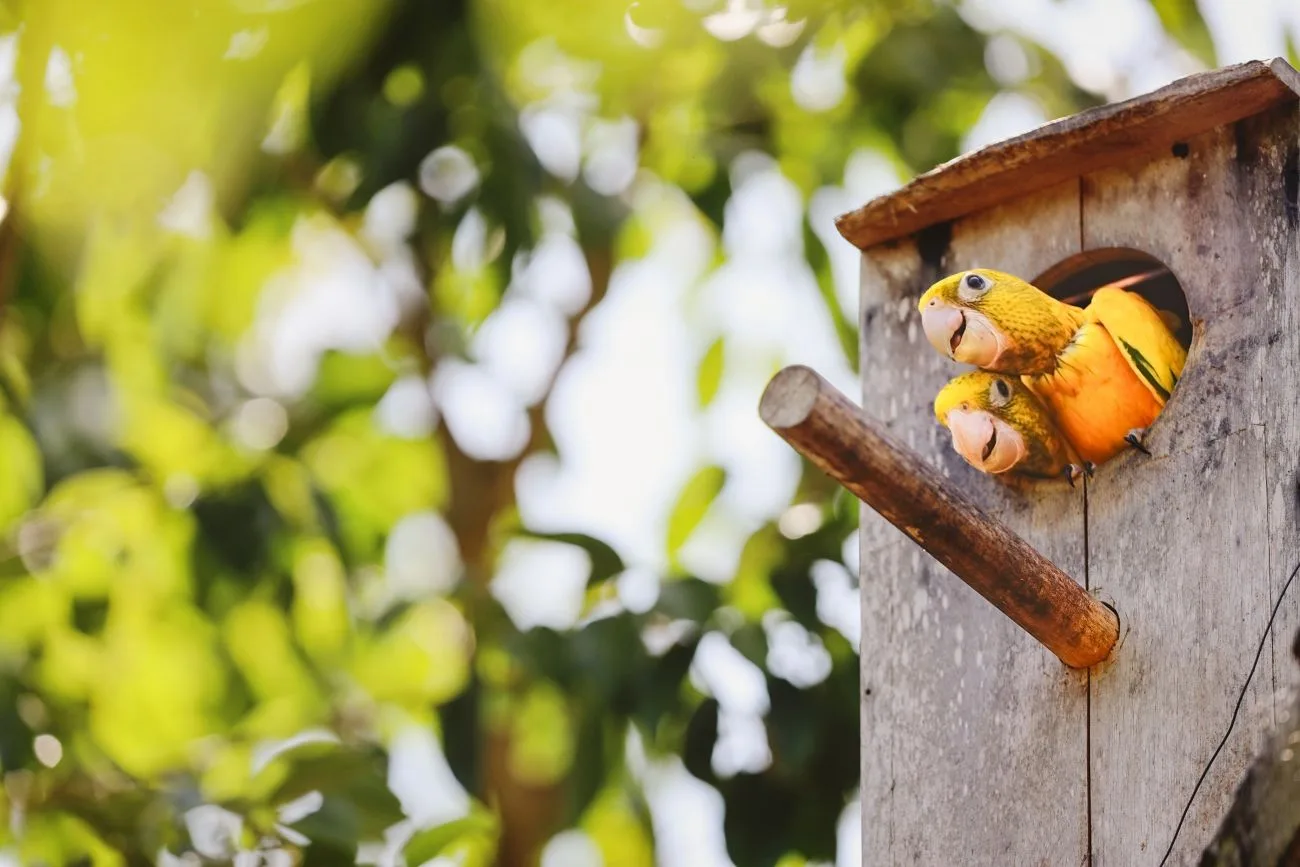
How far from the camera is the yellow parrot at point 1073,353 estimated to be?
1770 millimetres

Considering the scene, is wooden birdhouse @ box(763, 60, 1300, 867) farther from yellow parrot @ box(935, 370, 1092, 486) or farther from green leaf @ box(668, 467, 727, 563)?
green leaf @ box(668, 467, 727, 563)

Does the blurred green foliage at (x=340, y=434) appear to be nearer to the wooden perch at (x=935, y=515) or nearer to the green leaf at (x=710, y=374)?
the green leaf at (x=710, y=374)

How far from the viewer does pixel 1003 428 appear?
176 cm

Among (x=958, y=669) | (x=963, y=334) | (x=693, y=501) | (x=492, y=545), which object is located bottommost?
(x=492, y=545)

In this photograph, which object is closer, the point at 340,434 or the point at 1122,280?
the point at 1122,280

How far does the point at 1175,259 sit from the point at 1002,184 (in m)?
0.23

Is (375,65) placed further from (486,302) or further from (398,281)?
(398,281)

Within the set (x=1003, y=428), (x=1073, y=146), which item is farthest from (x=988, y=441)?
(x=1073, y=146)

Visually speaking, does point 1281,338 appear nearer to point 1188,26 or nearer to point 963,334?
point 963,334

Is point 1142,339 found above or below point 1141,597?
above

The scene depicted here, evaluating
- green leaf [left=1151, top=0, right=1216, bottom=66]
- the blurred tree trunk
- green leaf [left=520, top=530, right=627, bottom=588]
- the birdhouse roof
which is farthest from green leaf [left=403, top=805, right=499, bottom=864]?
green leaf [left=1151, top=0, right=1216, bottom=66]

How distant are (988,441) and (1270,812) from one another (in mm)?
574

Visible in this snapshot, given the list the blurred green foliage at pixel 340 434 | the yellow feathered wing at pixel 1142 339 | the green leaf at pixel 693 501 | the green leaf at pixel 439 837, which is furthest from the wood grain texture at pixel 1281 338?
the green leaf at pixel 439 837

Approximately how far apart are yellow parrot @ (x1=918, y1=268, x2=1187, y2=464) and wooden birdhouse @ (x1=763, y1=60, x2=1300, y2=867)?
37 mm
